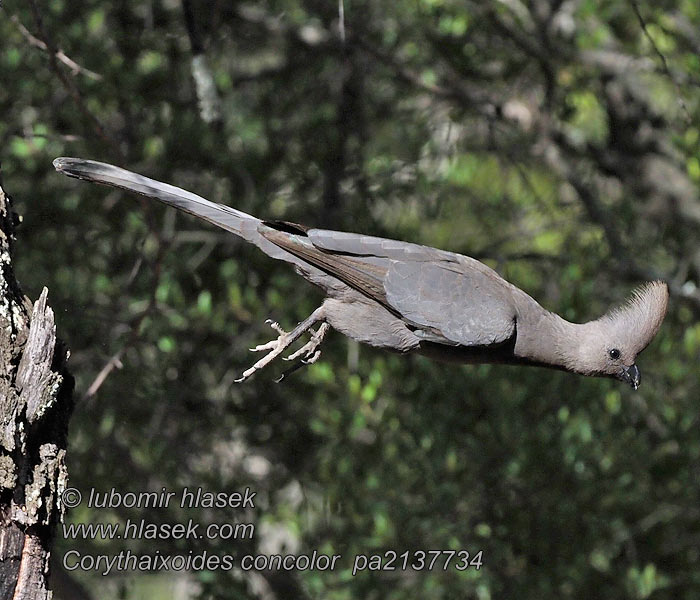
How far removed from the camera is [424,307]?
362 cm

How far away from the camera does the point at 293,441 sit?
5.39 metres

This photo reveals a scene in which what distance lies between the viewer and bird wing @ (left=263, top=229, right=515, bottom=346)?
3578 millimetres

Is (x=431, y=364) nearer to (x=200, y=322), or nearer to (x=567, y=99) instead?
(x=200, y=322)

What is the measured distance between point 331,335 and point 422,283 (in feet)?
5.04

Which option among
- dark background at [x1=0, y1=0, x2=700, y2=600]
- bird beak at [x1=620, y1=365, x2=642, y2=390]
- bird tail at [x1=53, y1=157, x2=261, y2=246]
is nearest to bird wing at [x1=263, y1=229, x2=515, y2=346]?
bird tail at [x1=53, y1=157, x2=261, y2=246]

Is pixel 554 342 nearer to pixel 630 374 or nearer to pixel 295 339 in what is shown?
pixel 630 374

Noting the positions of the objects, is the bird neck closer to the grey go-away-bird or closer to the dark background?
the grey go-away-bird

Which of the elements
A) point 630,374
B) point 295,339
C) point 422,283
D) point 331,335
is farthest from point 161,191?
point 630,374

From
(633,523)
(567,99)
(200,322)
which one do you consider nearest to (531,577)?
(633,523)

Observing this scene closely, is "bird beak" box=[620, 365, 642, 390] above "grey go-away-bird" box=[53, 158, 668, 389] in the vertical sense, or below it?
below

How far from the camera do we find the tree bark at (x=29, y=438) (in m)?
2.66

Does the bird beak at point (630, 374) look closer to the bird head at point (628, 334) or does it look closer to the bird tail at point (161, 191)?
the bird head at point (628, 334)

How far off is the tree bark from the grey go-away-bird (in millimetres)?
785

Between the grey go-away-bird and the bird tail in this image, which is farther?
the grey go-away-bird
